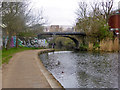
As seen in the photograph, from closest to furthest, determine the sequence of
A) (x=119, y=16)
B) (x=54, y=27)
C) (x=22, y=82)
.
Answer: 1. (x=22, y=82)
2. (x=119, y=16)
3. (x=54, y=27)

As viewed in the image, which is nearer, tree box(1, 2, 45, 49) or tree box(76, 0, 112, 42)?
tree box(1, 2, 45, 49)

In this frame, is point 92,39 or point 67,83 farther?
point 92,39

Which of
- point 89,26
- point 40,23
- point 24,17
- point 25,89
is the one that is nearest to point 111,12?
point 89,26

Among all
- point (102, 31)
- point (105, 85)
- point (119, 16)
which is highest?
point (119, 16)

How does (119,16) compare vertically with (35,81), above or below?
above

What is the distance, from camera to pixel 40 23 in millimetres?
27828

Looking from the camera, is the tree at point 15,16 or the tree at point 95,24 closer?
the tree at point 15,16

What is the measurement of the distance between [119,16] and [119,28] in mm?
2387

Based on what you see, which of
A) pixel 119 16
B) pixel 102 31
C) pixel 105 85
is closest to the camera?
Answer: pixel 105 85

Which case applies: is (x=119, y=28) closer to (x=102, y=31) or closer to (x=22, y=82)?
(x=102, y=31)

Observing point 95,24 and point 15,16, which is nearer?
point 15,16

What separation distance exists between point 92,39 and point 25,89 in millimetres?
29951

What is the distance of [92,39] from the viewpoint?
114 ft

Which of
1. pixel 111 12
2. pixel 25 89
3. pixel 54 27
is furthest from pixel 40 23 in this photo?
pixel 54 27
